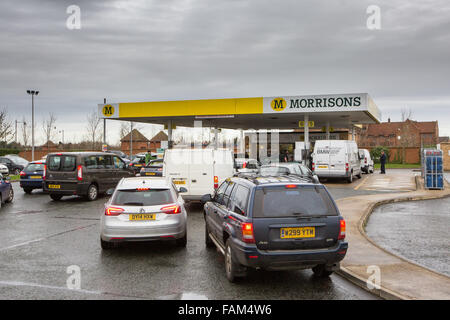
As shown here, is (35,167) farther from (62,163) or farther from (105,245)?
(105,245)

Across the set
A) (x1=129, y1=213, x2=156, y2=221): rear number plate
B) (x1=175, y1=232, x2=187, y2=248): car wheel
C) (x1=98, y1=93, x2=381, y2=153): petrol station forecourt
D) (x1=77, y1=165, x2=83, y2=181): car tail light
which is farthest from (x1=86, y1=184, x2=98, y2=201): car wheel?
(x1=98, y1=93, x2=381, y2=153): petrol station forecourt

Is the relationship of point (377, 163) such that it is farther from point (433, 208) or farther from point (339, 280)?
point (339, 280)

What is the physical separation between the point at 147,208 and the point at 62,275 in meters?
1.92

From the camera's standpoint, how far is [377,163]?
52469mm

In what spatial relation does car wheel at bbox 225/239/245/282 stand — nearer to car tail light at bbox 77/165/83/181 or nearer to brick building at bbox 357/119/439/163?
car tail light at bbox 77/165/83/181

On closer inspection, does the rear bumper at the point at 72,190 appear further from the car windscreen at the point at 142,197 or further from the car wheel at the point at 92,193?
the car windscreen at the point at 142,197

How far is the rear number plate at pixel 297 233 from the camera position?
559 cm

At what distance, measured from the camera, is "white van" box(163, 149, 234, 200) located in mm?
13484

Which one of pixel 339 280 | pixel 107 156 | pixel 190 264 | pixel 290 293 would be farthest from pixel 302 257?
pixel 107 156

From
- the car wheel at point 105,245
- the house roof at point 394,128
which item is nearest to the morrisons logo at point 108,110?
the car wheel at point 105,245

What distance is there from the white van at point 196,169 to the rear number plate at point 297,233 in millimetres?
7900

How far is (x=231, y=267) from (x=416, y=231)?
6264 millimetres

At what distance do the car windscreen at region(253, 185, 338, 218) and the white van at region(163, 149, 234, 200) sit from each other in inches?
301

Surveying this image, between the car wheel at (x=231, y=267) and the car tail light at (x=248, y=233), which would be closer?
the car tail light at (x=248, y=233)
